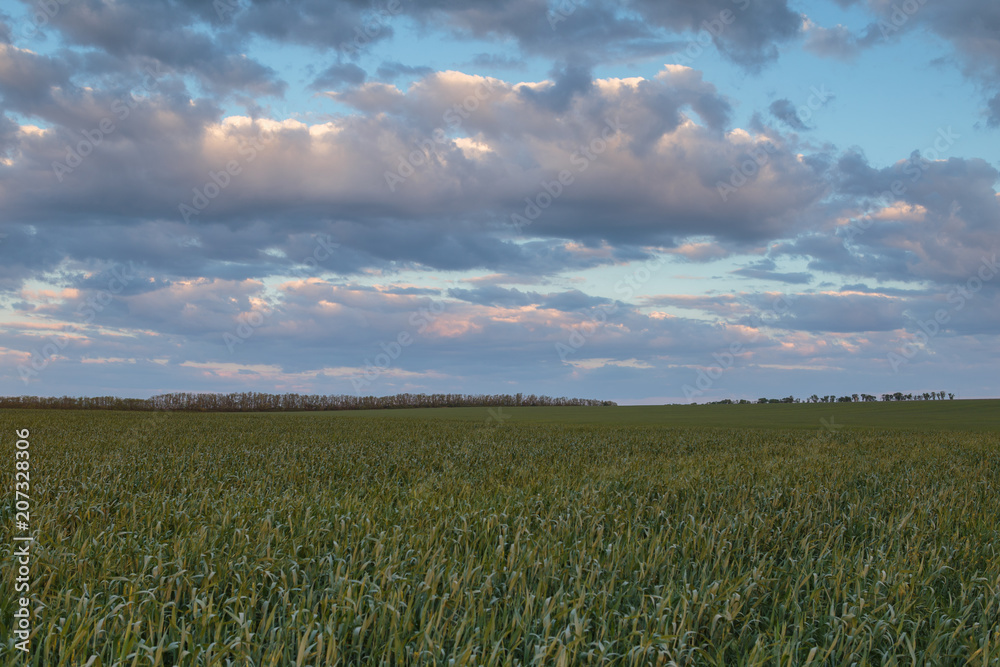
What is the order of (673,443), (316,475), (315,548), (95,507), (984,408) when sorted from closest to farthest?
(315,548) < (95,507) < (316,475) < (673,443) < (984,408)

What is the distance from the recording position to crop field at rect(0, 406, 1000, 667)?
173 inches

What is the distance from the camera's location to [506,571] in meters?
5.69

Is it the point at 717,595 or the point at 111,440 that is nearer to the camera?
the point at 717,595

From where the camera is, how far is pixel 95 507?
848 centimetres

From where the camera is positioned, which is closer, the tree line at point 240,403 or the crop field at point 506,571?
the crop field at point 506,571

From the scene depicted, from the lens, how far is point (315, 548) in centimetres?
666

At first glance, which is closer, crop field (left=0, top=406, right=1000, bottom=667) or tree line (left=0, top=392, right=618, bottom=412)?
crop field (left=0, top=406, right=1000, bottom=667)

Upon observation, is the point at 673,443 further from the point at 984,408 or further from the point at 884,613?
the point at 984,408

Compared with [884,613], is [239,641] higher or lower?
higher

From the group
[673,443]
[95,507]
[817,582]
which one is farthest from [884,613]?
[673,443]

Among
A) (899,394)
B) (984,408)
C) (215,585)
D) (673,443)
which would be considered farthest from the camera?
(899,394)

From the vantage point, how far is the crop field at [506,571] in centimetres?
439

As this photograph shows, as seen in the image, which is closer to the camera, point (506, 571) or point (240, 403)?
point (506, 571)

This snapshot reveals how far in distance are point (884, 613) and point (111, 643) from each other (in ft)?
20.6
